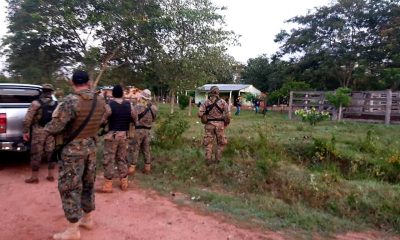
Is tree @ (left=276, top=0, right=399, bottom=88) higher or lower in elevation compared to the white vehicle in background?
higher

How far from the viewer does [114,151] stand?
244 inches

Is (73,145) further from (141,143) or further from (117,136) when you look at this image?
(141,143)

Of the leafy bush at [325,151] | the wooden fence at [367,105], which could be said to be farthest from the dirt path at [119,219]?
the wooden fence at [367,105]

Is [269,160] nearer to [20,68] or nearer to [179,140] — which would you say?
[179,140]

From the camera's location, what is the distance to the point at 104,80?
22.6m

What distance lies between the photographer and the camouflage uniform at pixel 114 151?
6105 mm

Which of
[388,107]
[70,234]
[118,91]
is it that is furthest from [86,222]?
[388,107]

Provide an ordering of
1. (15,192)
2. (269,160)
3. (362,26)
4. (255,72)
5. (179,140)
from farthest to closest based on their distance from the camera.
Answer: (255,72)
(362,26)
(179,140)
(269,160)
(15,192)

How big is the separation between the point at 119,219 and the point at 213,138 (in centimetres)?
354

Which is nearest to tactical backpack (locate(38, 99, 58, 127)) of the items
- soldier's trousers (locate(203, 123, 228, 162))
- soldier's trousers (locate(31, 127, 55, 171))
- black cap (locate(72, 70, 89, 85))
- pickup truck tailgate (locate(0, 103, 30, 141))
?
soldier's trousers (locate(31, 127, 55, 171))

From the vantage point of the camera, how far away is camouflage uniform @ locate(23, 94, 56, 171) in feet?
20.8

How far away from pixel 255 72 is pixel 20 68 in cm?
3354

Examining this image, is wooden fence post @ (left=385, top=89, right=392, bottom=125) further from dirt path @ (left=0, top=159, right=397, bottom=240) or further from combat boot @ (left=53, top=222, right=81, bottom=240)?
combat boot @ (left=53, top=222, right=81, bottom=240)

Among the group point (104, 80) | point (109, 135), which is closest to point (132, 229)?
point (109, 135)
